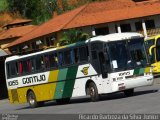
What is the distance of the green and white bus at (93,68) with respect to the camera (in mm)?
20938

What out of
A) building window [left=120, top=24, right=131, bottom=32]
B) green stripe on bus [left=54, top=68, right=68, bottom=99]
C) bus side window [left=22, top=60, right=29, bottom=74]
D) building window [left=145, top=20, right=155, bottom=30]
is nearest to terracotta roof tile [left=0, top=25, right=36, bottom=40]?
building window [left=120, top=24, right=131, bottom=32]

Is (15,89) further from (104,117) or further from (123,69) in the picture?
(104,117)

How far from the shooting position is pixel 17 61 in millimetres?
26672

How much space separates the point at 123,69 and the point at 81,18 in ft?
125

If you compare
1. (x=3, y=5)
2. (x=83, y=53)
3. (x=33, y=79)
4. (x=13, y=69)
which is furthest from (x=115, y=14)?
(x=3, y=5)

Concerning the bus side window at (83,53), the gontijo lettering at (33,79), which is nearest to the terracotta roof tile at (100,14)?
the gontijo lettering at (33,79)

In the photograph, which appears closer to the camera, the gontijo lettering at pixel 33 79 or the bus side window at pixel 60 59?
the bus side window at pixel 60 59

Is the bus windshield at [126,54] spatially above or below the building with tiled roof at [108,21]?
below

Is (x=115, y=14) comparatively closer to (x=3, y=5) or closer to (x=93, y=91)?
(x=93, y=91)

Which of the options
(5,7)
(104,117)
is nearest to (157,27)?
(104,117)

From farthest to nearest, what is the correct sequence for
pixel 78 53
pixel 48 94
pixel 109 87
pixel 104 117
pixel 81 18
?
pixel 81 18
pixel 48 94
pixel 78 53
pixel 109 87
pixel 104 117

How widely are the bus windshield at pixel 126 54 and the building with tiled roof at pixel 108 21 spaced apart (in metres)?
34.1

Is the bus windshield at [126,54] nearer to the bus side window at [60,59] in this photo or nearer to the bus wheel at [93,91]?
the bus wheel at [93,91]

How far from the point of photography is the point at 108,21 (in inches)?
2215
